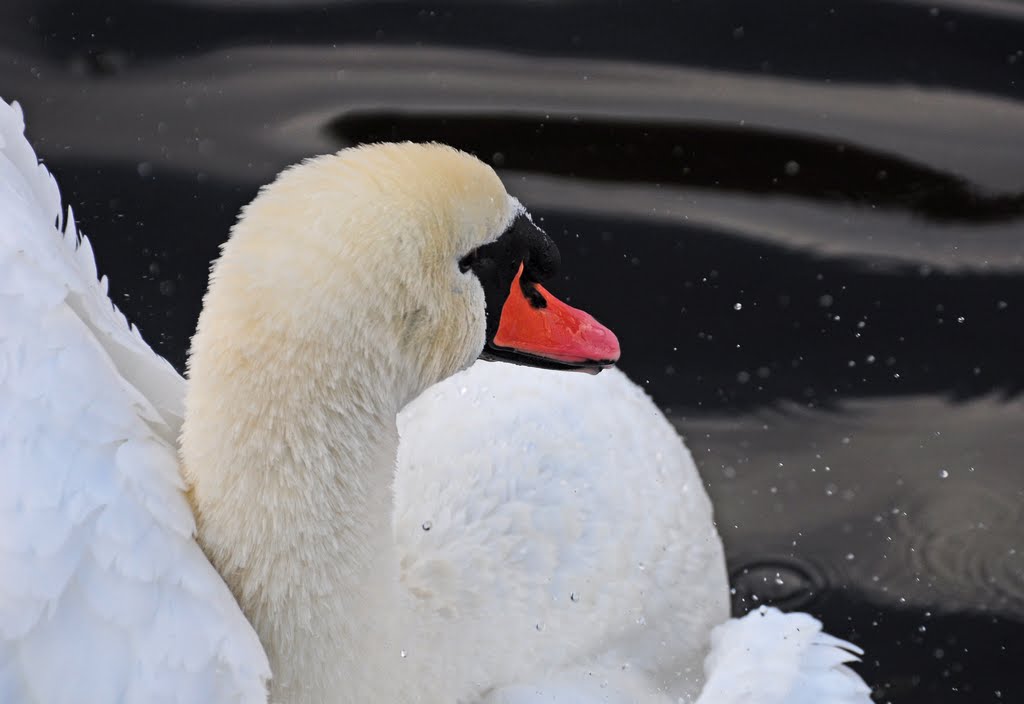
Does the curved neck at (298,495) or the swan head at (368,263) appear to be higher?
the swan head at (368,263)

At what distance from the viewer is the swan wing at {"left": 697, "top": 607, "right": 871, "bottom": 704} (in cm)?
310

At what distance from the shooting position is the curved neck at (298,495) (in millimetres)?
2285

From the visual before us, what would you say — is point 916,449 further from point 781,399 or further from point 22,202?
point 22,202

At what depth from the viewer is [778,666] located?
10.4 feet

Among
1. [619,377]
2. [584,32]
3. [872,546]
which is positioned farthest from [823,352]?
[584,32]

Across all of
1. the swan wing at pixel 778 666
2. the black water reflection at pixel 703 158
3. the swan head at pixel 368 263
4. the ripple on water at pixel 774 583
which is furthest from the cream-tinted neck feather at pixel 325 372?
the black water reflection at pixel 703 158

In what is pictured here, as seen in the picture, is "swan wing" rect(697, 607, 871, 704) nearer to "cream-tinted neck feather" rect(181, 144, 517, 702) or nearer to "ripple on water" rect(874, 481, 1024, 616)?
"cream-tinted neck feather" rect(181, 144, 517, 702)

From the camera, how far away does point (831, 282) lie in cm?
534

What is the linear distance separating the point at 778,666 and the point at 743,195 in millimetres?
2760

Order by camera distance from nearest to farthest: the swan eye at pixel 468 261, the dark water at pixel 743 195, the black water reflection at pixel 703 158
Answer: the swan eye at pixel 468 261 → the dark water at pixel 743 195 → the black water reflection at pixel 703 158

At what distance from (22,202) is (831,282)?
A: 134 inches

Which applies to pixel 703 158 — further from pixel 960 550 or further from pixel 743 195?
pixel 960 550

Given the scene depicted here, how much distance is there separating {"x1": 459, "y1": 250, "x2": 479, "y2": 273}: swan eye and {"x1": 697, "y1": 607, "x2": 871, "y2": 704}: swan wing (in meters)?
1.22

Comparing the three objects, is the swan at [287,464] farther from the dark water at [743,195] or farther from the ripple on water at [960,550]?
the dark water at [743,195]
